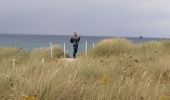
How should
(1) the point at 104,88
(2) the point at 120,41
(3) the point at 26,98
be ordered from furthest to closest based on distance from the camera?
1. (2) the point at 120,41
2. (1) the point at 104,88
3. (3) the point at 26,98

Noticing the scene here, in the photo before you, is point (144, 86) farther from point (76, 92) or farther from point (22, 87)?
point (22, 87)

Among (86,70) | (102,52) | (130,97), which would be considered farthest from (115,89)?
(102,52)

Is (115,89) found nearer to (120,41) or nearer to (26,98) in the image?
(26,98)

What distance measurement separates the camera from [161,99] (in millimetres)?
6059

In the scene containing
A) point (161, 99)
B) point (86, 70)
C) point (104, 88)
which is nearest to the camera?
point (161, 99)

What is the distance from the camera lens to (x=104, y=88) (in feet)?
21.8

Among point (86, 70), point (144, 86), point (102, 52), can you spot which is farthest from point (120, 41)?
point (144, 86)

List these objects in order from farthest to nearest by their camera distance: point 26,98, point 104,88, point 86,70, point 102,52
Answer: point 102,52
point 86,70
point 104,88
point 26,98

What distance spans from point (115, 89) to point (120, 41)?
62.3 feet

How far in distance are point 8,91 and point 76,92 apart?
105 centimetres

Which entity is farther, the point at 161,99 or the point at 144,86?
the point at 144,86

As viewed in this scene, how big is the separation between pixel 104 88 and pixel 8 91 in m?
1.28

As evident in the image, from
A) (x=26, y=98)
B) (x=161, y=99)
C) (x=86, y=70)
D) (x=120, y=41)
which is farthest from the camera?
(x=120, y=41)

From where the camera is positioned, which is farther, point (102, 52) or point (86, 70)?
point (102, 52)
